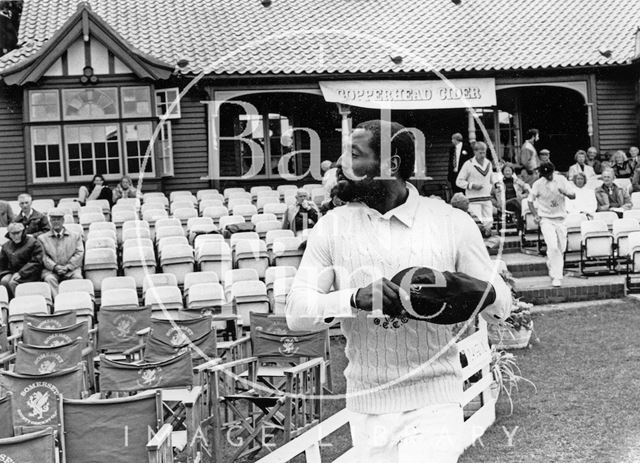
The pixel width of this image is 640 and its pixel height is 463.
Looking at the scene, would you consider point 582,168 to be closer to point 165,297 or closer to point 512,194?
point 512,194

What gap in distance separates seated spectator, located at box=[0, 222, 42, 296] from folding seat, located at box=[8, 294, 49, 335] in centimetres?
158

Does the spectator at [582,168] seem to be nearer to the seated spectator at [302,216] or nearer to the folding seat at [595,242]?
the folding seat at [595,242]

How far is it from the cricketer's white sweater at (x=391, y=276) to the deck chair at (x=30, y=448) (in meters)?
2.32

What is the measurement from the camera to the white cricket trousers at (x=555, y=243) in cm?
1490

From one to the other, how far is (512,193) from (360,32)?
7316mm

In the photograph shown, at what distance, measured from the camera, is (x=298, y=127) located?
24594mm

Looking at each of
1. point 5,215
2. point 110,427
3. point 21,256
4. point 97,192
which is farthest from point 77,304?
point 97,192

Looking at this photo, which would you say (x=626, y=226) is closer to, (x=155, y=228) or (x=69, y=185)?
(x=155, y=228)

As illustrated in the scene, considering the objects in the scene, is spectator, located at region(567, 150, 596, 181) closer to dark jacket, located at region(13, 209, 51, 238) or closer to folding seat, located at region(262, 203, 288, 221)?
folding seat, located at region(262, 203, 288, 221)

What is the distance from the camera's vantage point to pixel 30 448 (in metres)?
5.32

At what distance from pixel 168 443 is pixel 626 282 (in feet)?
35.1

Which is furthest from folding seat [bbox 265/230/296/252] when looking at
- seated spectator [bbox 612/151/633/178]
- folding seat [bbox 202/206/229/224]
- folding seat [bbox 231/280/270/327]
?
seated spectator [bbox 612/151/633/178]

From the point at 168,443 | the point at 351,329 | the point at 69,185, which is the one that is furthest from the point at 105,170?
the point at 351,329

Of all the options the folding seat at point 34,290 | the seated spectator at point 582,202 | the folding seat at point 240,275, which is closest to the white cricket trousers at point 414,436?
the folding seat at point 240,275
